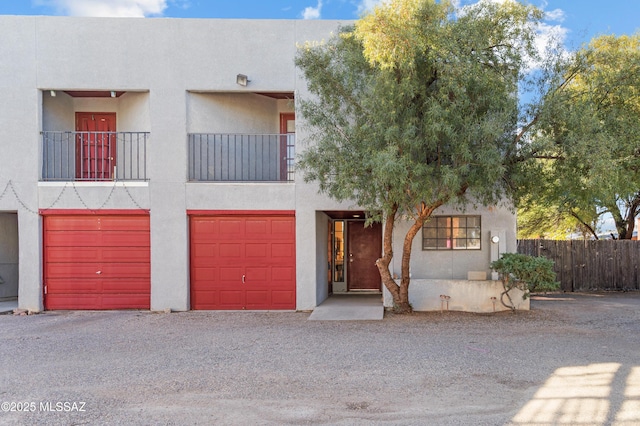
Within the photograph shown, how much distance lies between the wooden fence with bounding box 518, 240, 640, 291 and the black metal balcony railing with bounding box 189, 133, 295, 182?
8.57m

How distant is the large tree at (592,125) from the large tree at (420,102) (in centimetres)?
72

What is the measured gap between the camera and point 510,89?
8938 millimetres

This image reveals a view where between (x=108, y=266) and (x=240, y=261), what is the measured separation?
10.3 feet

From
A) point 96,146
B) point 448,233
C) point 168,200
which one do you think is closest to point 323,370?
point 448,233

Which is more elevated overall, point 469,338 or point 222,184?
point 222,184

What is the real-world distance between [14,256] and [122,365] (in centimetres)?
868

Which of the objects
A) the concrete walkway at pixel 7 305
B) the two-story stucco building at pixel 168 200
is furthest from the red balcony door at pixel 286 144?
the concrete walkway at pixel 7 305

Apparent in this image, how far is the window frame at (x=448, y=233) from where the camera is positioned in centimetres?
1164

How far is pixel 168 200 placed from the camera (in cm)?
1154

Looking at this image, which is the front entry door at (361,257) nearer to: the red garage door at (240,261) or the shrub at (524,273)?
the red garage door at (240,261)

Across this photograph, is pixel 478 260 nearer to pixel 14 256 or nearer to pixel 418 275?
pixel 418 275

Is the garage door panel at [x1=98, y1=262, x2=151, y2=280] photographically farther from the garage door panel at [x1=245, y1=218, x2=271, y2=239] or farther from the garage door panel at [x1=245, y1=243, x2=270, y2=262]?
the garage door panel at [x1=245, y1=218, x2=271, y2=239]

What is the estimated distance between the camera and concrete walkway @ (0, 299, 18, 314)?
1151 cm

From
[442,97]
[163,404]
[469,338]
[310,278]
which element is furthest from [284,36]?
[163,404]
